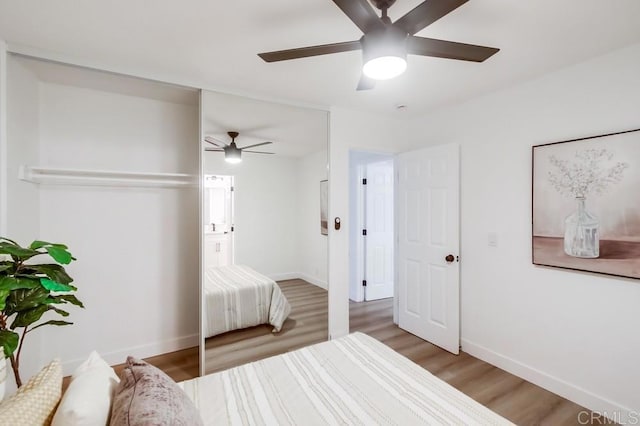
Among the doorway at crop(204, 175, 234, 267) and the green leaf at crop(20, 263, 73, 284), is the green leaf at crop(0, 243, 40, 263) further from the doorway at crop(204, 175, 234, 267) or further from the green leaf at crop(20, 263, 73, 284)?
the doorway at crop(204, 175, 234, 267)

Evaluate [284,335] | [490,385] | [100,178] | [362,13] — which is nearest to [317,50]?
[362,13]

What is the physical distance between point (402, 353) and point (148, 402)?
8.34ft

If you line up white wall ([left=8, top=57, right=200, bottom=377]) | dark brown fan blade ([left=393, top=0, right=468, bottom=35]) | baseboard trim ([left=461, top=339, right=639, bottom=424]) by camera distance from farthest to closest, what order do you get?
white wall ([left=8, top=57, right=200, bottom=377]) → baseboard trim ([left=461, top=339, right=639, bottom=424]) → dark brown fan blade ([left=393, top=0, right=468, bottom=35])

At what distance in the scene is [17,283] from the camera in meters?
1.26

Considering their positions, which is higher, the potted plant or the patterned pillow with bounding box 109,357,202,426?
the potted plant

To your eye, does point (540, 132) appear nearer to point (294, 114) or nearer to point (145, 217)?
point (294, 114)

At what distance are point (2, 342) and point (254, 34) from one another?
1981mm

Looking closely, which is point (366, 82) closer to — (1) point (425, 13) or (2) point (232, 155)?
(1) point (425, 13)

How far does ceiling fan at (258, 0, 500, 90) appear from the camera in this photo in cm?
124

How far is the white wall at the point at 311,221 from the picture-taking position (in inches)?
120

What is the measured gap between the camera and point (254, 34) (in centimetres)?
182

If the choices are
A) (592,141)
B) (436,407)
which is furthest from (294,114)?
(436,407)

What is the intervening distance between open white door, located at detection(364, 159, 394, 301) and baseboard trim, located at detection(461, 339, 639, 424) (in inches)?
69.4

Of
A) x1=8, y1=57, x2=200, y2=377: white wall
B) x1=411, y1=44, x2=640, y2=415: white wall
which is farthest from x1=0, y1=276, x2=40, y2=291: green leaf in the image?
x1=411, y1=44, x2=640, y2=415: white wall
